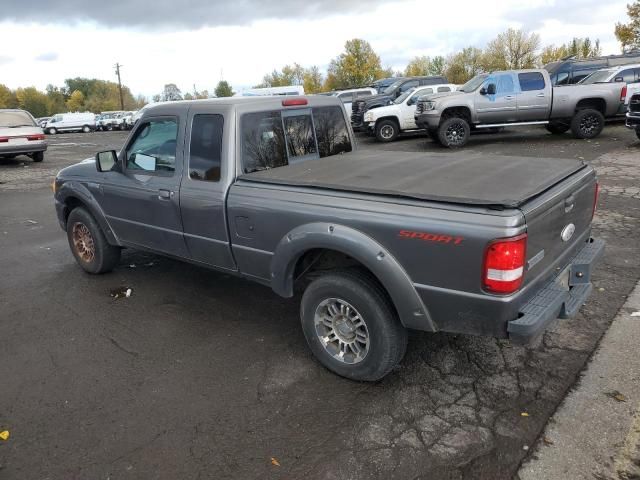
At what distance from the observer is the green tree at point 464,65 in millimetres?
53906

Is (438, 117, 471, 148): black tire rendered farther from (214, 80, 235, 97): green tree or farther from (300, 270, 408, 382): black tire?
(214, 80, 235, 97): green tree

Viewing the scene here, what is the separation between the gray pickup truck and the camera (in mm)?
13852

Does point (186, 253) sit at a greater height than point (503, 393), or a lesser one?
greater

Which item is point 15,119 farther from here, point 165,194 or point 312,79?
point 312,79

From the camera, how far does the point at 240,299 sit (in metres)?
4.79

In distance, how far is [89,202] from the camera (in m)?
5.10

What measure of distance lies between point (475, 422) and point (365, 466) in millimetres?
746

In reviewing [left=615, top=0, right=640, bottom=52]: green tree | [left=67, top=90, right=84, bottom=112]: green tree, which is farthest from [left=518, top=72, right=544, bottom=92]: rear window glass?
[left=67, top=90, right=84, bottom=112]: green tree

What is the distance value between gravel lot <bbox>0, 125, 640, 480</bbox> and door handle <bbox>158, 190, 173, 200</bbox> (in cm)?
108

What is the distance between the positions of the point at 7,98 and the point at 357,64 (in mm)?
69970

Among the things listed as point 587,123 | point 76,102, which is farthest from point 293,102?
point 76,102

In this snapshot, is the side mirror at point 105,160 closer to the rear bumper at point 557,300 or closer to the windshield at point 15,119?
the rear bumper at point 557,300

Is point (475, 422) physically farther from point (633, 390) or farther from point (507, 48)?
point (507, 48)

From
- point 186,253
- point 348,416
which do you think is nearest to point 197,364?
point 186,253
